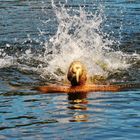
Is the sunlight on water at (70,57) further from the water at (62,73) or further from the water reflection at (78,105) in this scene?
the water reflection at (78,105)

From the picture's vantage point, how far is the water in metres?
10.1

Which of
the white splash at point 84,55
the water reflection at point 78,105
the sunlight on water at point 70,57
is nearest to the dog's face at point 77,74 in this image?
the water reflection at point 78,105

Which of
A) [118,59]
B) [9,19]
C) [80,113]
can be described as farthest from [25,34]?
[80,113]

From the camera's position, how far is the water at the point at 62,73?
10125mm

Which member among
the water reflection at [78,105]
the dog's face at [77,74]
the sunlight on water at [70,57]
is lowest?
the water reflection at [78,105]

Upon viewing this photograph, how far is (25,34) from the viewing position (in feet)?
74.7

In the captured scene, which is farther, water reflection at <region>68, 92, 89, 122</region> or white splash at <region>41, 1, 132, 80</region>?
white splash at <region>41, 1, 132, 80</region>

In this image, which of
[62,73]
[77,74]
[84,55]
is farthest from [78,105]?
[84,55]

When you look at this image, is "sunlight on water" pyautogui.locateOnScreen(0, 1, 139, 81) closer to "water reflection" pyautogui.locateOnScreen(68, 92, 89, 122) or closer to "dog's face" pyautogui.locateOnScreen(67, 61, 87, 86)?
"dog's face" pyautogui.locateOnScreen(67, 61, 87, 86)

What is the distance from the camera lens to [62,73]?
16.0 meters

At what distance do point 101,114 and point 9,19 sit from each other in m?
16.1

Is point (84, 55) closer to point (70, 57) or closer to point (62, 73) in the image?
point (70, 57)

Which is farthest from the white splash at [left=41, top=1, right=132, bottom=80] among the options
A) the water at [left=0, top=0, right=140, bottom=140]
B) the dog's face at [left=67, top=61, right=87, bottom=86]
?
the dog's face at [left=67, top=61, right=87, bottom=86]

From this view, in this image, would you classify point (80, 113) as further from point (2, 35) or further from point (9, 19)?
point (9, 19)
